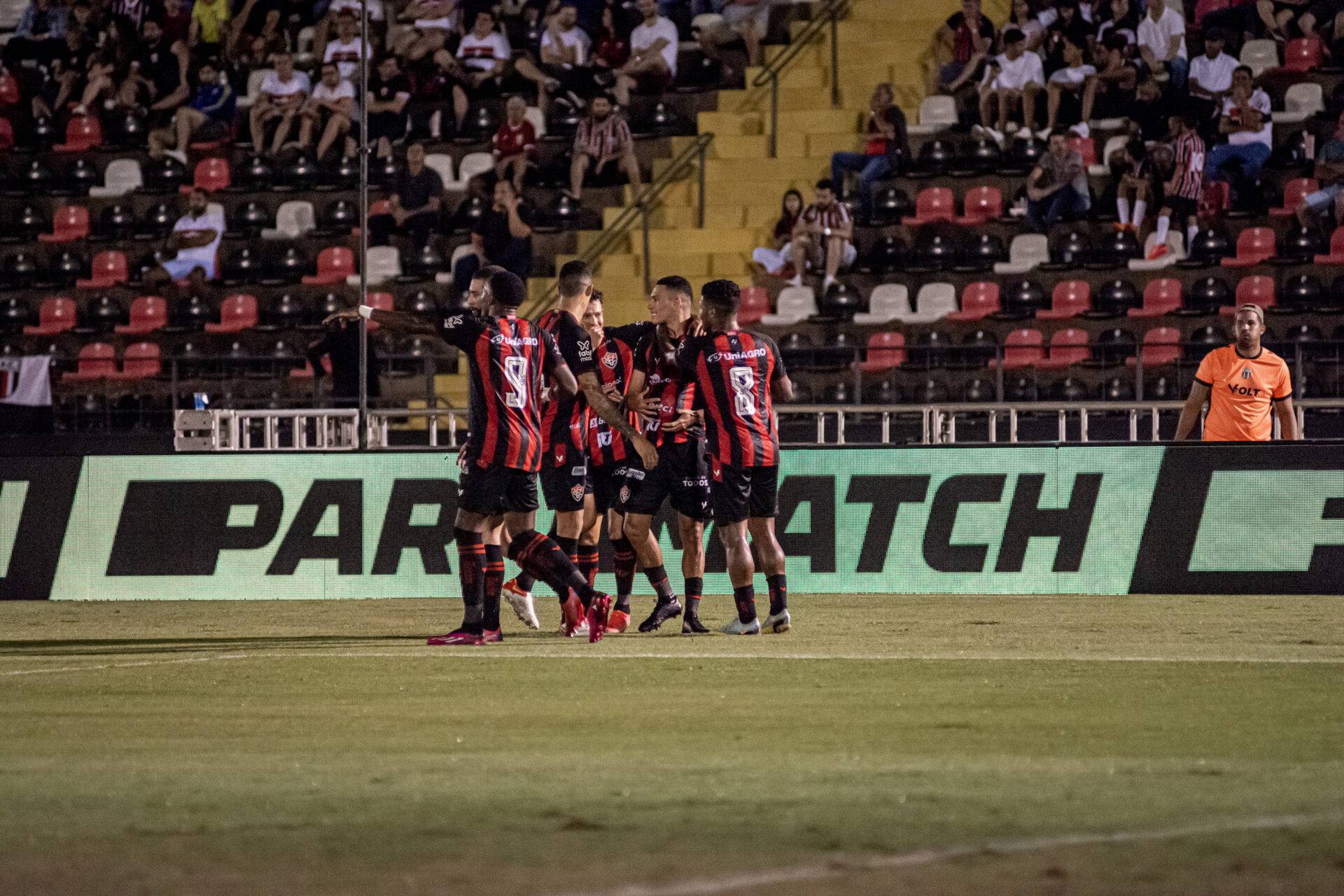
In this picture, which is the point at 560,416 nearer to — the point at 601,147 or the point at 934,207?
the point at 934,207

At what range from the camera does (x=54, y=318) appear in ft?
86.4

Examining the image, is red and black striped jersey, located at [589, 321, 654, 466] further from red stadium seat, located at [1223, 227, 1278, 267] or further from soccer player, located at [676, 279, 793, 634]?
red stadium seat, located at [1223, 227, 1278, 267]

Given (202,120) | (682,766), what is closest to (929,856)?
(682,766)

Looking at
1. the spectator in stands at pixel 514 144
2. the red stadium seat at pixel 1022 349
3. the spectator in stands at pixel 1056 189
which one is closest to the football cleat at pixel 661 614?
the red stadium seat at pixel 1022 349

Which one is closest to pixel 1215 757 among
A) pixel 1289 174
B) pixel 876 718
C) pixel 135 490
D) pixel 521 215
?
pixel 876 718

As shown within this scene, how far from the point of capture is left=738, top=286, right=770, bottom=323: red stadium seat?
2278 centimetres

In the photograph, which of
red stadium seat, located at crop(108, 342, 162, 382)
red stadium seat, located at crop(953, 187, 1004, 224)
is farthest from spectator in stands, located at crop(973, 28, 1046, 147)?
red stadium seat, located at crop(108, 342, 162, 382)

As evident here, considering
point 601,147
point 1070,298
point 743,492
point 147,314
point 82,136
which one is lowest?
point 743,492

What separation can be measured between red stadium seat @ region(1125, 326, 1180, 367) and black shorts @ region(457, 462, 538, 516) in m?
9.93

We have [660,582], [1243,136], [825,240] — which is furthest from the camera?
[825,240]

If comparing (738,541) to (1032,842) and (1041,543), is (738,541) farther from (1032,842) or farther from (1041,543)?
(1032,842)

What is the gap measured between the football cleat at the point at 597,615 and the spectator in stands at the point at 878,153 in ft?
43.2

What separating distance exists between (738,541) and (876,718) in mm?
3965

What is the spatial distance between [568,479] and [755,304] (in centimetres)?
1097
